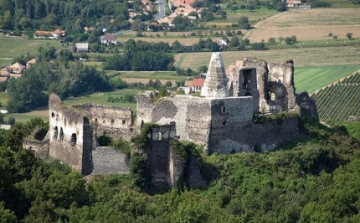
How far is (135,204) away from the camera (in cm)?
5809

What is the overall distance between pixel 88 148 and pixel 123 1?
84828 mm

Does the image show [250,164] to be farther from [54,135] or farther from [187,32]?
[187,32]

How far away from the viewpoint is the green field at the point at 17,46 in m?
116

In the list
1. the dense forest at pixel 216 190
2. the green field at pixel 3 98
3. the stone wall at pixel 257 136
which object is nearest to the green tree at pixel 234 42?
the green field at pixel 3 98

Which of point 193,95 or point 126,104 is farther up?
point 193,95

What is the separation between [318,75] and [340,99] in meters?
9.21

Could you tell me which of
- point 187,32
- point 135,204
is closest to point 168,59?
point 187,32

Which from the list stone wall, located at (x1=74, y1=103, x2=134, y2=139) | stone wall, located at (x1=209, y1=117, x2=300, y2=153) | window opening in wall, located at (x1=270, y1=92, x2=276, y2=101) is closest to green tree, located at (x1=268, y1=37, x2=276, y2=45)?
window opening in wall, located at (x1=270, y1=92, x2=276, y2=101)

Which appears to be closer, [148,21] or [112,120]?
[112,120]

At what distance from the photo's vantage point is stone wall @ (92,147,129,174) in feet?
197

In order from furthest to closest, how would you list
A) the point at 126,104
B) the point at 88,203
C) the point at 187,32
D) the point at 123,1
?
1. the point at 123,1
2. the point at 187,32
3. the point at 126,104
4. the point at 88,203

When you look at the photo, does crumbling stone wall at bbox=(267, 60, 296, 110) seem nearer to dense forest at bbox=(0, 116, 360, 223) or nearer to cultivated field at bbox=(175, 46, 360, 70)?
dense forest at bbox=(0, 116, 360, 223)

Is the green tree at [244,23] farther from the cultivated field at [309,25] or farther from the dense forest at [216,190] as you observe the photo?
the dense forest at [216,190]

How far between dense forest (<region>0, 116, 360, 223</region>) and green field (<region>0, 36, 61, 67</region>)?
5144 cm
